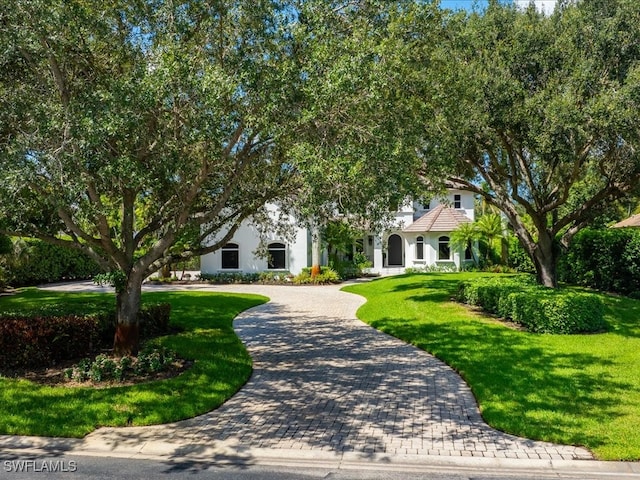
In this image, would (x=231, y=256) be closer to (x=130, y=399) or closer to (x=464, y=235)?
(x=464, y=235)

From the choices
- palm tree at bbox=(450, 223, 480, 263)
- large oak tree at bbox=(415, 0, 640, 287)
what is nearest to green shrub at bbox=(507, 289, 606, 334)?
large oak tree at bbox=(415, 0, 640, 287)

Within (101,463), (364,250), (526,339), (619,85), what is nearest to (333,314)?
(526,339)

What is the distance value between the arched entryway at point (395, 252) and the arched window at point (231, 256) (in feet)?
38.2

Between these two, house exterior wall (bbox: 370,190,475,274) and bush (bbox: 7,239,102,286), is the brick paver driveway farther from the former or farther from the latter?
house exterior wall (bbox: 370,190,475,274)

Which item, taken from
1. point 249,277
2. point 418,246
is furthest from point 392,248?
point 249,277

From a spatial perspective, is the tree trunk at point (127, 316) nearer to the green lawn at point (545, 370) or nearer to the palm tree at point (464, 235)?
the green lawn at point (545, 370)

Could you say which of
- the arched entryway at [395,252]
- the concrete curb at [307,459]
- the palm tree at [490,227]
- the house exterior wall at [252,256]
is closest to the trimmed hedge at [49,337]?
the concrete curb at [307,459]

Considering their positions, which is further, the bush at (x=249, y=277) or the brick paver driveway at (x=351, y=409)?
the bush at (x=249, y=277)

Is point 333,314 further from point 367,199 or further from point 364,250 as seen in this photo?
point 364,250

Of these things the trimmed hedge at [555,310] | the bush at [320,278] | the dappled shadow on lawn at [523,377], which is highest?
the bush at [320,278]

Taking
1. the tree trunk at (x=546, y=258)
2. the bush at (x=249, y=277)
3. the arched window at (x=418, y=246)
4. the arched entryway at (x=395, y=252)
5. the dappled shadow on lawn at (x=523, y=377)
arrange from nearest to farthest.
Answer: the dappled shadow on lawn at (x=523, y=377), the tree trunk at (x=546, y=258), the bush at (x=249, y=277), the arched window at (x=418, y=246), the arched entryway at (x=395, y=252)

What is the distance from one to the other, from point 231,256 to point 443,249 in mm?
14324

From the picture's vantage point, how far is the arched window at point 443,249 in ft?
111

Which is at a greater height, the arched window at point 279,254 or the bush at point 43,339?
the arched window at point 279,254
